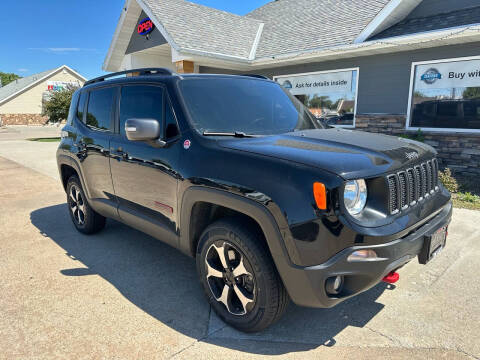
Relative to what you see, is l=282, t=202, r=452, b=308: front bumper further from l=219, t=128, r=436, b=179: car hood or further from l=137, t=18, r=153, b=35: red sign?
l=137, t=18, r=153, b=35: red sign

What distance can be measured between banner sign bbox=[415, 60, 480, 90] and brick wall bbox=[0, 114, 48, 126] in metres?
42.4

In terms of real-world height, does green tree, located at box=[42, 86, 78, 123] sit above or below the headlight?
above

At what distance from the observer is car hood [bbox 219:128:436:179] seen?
2.20 meters

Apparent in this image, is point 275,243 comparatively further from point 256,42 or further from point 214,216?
point 256,42

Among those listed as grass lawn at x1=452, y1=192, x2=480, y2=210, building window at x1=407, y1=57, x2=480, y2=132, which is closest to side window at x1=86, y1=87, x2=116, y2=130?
grass lawn at x1=452, y1=192, x2=480, y2=210

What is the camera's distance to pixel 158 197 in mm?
3131

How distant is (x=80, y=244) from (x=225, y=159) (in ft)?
9.29

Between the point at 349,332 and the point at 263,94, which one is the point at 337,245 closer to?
the point at 349,332

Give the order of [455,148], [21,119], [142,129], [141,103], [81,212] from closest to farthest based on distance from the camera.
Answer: [142,129], [141,103], [81,212], [455,148], [21,119]

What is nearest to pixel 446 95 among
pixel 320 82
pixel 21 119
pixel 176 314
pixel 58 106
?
pixel 320 82

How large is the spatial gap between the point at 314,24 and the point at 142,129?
1036 centimetres

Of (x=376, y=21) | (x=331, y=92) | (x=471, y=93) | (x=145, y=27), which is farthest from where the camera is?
(x=145, y=27)

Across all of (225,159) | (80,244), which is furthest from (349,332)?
(80,244)

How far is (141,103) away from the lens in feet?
11.2
